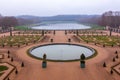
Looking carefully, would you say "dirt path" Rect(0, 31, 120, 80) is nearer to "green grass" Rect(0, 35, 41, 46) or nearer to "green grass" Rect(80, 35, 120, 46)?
"green grass" Rect(0, 35, 41, 46)

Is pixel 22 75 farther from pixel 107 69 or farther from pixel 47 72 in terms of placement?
pixel 107 69

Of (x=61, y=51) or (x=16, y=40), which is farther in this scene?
(x=16, y=40)

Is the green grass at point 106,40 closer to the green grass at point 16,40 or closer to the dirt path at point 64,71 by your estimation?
the green grass at point 16,40

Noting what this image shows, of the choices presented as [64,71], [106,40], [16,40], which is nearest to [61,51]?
[64,71]

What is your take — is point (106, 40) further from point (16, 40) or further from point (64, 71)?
point (64, 71)

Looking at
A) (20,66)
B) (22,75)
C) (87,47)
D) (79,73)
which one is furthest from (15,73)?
(87,47)

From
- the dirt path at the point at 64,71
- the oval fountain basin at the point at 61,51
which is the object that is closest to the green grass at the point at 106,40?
the oval fountain basin at the point at 61,51

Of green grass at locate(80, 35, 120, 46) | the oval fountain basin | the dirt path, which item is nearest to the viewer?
the dirt path

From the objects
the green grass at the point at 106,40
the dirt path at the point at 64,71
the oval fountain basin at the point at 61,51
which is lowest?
the dirt path at the point at 64,71

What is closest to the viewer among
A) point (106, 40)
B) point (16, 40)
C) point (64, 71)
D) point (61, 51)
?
point (64, 71)

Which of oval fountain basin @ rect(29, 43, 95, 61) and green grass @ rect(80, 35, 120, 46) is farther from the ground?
green grass @ rect(80, 35, 120, 46)

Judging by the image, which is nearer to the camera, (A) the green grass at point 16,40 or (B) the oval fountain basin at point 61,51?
(B) the oval fountain basin at point 61,51

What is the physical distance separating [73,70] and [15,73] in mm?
6439

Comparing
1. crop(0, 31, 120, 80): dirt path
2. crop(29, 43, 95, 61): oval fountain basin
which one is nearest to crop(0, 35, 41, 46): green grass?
crop(29, 43, 95, 61): oval fountain basin
